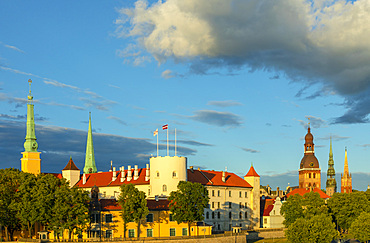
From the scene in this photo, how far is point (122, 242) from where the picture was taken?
94.6 meters

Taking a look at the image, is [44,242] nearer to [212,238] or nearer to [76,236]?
[76,236]

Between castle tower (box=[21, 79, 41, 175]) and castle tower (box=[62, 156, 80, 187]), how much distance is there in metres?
8.90

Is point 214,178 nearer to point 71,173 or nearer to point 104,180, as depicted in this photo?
point 104,180

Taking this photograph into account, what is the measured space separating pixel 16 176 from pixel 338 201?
7868 cm

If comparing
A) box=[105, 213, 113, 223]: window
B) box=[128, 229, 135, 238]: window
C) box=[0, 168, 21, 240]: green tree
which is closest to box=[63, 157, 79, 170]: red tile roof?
box=[0, 168, 21, 240]: green tree

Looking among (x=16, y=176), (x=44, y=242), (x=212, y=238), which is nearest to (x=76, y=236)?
(x=44, y=242)

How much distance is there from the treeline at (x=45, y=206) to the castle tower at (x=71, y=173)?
44.9 m

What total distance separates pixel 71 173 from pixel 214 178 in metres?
41.1

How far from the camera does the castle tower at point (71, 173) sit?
150375 mm

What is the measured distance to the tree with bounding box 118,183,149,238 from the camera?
9988cm

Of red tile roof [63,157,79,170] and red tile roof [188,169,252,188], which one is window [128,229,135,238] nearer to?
red tile roof [188,169,252,188]

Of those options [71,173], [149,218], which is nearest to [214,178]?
[149,218]

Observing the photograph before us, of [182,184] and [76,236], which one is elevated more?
[182,184]

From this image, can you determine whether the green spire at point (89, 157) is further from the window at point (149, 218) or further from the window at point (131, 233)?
the window at point (131, 233)
